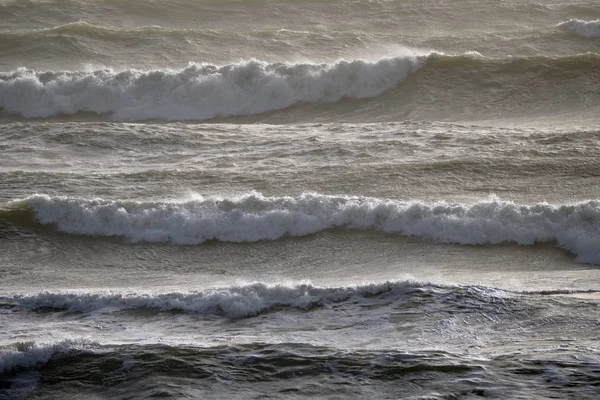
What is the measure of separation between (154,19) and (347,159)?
13.5 metres

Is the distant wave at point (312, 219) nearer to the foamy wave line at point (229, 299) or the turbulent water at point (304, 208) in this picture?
the turbulent water at point (304, 208)

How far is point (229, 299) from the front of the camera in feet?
28.5

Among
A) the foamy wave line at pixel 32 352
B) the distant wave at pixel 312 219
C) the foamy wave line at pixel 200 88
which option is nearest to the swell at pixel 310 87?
the foamy wave line at pixel 200 88

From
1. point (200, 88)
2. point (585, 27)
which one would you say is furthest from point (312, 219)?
point (585, 27)

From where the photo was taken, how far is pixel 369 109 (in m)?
18.4

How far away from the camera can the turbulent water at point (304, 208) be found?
7.23 metres

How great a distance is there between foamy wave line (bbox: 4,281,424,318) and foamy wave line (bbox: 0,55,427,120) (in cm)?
1004

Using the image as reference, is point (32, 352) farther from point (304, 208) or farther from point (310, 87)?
point (310, 87)

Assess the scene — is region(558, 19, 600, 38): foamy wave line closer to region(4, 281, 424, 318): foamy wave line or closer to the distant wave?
the distant wave

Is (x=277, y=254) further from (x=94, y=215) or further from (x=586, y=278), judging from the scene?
(x=586, y=278)

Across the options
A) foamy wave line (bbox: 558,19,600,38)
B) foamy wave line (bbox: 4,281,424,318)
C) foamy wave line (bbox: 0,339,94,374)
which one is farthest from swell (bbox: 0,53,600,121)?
foamy wave line (bbox: 0,339,94,374)

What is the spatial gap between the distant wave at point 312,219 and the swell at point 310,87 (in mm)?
6211

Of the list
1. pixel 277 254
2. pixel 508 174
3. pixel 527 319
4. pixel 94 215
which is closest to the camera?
pixel 527 319

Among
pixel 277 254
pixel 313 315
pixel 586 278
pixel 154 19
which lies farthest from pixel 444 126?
pixel 154 19
